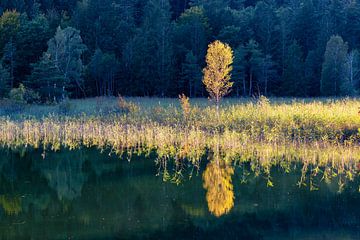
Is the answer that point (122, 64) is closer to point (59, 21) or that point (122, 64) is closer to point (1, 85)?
point (59, 21)

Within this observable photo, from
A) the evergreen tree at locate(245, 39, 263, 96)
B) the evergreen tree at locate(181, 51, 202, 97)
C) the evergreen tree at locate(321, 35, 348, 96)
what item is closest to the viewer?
the evergreen tree at locate(321, 35, 348, 96)

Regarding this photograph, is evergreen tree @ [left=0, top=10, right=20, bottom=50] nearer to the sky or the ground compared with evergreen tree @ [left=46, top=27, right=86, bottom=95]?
nearer to the sky

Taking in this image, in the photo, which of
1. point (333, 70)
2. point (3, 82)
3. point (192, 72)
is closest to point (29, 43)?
point (3, 82)

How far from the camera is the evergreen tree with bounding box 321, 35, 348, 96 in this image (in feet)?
151

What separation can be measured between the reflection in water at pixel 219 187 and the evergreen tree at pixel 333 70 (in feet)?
97.1

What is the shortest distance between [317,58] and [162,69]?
49.6ft

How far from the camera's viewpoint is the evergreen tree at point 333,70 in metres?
46.1

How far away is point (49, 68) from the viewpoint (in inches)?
1553

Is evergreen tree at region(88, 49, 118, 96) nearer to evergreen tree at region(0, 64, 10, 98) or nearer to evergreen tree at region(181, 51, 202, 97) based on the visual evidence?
evergreen tree at region(181, 51, 202, 97)

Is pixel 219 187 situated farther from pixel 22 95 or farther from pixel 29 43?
pixel 29 43

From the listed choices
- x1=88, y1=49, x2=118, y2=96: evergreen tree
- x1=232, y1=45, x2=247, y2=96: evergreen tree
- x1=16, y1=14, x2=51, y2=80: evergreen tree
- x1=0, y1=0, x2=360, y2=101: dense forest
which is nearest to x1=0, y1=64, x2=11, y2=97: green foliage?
x1=0, y1=0, x2=360, y2=101: dense forest

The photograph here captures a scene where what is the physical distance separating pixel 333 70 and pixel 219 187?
108ft

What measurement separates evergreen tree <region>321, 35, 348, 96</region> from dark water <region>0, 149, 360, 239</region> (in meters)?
30.4

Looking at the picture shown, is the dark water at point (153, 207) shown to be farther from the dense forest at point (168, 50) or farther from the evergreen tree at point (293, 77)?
the evergreen tree at point (293, 77)
